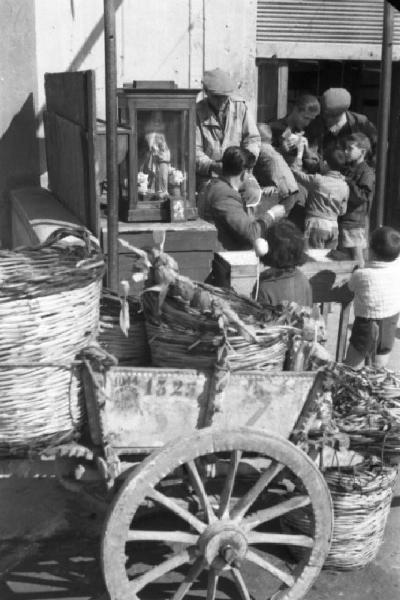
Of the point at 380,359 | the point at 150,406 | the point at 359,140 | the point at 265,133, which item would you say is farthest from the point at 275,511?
the point at 265,133

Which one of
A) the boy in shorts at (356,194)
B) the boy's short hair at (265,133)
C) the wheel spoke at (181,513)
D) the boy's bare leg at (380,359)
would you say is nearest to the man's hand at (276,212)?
the boy in shorts at (356,194)

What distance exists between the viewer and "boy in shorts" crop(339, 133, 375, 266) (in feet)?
22.7

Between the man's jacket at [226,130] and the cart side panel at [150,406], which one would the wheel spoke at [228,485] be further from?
the man's jacket at [226,130]

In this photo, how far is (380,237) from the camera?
4.50 metres

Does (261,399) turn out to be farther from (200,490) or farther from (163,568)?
(163,568)

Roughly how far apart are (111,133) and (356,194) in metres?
2.83

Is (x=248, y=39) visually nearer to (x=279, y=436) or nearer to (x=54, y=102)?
(x=54, y=102)

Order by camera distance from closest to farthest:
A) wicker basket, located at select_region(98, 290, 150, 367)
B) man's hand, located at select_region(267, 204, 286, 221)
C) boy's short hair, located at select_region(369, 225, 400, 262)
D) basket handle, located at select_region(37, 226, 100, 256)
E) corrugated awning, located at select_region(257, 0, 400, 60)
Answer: basket handle, located at select_region(37, 226, 100, 256)
wicker basket, located at select_region(98, 290, 150, 367)
boy's short hair, located at select_region(369, 225, 400, 262)
man's hand, located at select_region(267, 204, 286, 221)
corrugated awning, located at select_region(257, 0, 400, 60)

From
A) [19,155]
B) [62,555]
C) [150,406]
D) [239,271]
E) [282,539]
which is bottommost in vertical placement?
[62,555]

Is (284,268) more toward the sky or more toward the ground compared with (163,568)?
more toward the sky

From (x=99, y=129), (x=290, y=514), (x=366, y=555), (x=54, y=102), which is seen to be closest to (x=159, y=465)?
(x=290, y=514)

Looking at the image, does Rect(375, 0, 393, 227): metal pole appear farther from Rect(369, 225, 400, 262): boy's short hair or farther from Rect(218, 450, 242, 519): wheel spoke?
Rect(218, 450, 242, 519): wheel spoke

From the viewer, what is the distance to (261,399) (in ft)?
10.5

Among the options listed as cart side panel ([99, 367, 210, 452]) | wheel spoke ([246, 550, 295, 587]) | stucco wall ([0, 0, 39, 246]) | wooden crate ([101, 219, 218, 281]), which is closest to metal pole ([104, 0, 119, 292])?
wooden crate ([101, 219, 218, 281])
